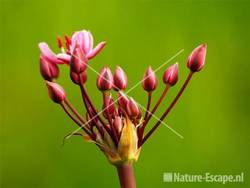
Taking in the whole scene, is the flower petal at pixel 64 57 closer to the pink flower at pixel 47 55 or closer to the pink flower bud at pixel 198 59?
the pink flower at pixel 47 55

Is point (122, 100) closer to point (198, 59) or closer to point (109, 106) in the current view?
point (109, 106)

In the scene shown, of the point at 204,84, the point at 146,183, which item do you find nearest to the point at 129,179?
the point at 146,183

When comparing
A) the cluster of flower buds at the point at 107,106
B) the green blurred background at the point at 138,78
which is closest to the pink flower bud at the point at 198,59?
the cluster of flower buds at the point at 107,106

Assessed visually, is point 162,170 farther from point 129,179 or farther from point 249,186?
point 129,179

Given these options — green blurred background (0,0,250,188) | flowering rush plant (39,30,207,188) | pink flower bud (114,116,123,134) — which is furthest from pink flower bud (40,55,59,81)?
green blurred background (0,0,250,188)

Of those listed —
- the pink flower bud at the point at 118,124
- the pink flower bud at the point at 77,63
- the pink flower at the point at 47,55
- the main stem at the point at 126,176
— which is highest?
the pink flower at the point at 47,55

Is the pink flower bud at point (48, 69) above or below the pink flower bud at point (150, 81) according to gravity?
above
